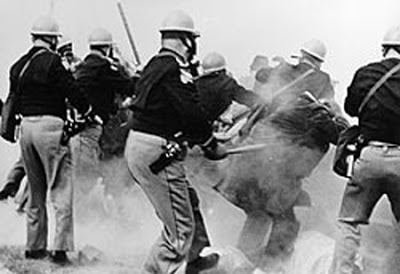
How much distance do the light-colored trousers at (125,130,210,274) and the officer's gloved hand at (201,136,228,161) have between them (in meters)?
0.34

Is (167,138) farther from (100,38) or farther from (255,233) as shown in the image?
(100,38)

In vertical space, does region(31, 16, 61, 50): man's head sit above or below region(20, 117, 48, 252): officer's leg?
above

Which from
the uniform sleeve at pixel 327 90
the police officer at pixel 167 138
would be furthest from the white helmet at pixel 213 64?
the police officer at pixel 167 138

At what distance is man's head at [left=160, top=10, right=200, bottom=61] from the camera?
971 centimetres

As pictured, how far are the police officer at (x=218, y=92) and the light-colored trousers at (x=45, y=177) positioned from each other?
1352 mm

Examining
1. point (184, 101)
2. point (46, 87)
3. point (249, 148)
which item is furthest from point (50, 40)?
point (184, 101)

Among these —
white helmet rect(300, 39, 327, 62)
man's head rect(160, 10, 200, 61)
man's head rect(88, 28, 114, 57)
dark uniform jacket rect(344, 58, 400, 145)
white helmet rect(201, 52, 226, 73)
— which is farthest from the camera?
man's head rect(88, 28, 114, 57)

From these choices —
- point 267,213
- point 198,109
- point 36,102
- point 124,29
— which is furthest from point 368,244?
point 124,29

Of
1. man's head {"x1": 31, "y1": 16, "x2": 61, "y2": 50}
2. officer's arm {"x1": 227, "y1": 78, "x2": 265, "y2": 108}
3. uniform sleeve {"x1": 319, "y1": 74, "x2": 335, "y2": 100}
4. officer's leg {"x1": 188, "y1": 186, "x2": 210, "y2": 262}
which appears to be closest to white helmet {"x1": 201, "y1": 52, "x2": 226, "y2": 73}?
officer's arm {"x1": 227, "y1": 78, "x2": 265, "y2": 108}

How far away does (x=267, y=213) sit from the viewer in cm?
1145

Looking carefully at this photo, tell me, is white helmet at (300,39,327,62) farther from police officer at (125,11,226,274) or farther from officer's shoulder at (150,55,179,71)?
officer's shoulder at (150,55,179,71)

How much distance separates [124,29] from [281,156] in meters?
5.64

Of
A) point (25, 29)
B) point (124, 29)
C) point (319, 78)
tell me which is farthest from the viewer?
point (25, 29)

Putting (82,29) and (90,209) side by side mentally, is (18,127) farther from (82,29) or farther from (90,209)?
(82,29)
